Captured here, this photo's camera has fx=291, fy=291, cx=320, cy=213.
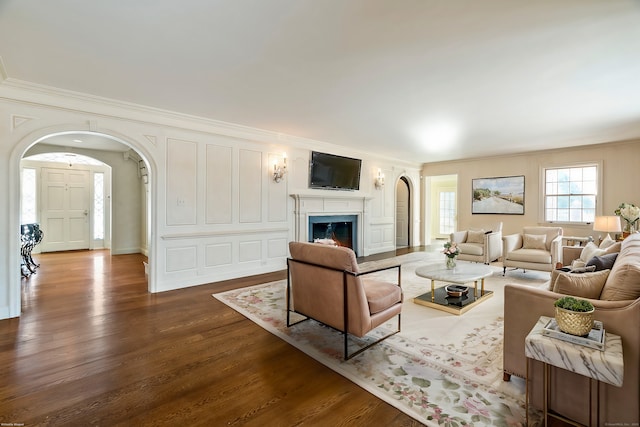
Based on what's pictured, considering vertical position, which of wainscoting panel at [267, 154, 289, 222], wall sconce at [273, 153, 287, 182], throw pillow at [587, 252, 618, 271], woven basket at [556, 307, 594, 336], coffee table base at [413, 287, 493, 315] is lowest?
coffee table base at [413, 287, 493, 315]

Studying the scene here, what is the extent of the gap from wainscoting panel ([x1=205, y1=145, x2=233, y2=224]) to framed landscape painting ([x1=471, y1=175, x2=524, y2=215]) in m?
6.41

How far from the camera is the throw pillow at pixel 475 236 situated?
5.86 metres

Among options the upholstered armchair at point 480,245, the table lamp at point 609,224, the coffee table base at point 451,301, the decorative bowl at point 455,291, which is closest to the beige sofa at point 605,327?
the coffee table base at point 451,301

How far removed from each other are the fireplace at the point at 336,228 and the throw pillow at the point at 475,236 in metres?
2.43

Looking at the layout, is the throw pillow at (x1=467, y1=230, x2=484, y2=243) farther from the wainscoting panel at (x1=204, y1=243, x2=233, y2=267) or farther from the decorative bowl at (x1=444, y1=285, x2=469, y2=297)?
the wainscoting panel at (x1=204, y1=243, x2=233, y2=267)

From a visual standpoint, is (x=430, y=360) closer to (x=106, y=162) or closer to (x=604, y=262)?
(x=604, y=262)

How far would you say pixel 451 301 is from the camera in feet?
11.6

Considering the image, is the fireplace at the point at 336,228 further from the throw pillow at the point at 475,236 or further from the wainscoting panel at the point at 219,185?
the throw pillow at the point at 475,236

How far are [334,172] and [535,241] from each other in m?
4.05

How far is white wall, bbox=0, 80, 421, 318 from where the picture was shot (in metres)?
3.22

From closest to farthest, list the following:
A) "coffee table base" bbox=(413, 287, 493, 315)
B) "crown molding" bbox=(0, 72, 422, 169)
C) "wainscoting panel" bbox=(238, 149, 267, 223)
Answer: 1. "crown molding" bbox=(0, 72, 422, 169)
2. "coffee table base" bbox=(413, 287, 493, 315)
3. "wainscoting panel" bbox=(238, 149, 267, 223)

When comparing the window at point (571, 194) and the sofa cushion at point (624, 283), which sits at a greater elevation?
the window at point (571, 194)

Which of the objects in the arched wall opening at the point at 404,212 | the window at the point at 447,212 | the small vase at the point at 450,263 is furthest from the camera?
the window at the point at 447,212

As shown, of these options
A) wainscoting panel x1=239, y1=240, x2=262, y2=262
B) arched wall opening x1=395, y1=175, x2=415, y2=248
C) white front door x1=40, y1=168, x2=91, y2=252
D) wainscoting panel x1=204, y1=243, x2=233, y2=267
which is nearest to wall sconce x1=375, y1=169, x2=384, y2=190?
arched wall opening x1=395, y1=175, x2=415, y2=248
